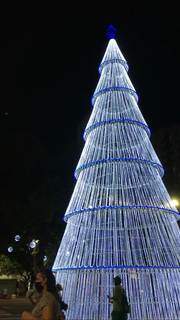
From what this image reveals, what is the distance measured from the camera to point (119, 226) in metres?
12.8

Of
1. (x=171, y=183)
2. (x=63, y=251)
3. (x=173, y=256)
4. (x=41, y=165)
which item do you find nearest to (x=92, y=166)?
(x=63, y=251)

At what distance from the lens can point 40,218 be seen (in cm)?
3023

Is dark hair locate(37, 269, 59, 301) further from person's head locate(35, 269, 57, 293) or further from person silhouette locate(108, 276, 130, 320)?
person silhouette locate(108, 276, 130, 320)

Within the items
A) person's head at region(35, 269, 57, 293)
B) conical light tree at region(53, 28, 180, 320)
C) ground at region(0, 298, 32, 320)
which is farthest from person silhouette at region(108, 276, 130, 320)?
ground at region(0, 298, 32, 320)

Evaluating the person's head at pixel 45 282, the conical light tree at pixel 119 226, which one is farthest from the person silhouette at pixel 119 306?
the person's head at pixel 45 282

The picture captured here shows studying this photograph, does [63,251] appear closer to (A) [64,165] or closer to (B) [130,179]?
(B) [130,179]

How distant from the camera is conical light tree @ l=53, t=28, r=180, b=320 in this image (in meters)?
11.4

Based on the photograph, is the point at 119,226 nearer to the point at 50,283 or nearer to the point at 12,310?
the point at 50,283

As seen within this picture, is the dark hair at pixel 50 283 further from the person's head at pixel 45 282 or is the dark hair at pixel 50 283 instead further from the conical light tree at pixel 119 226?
the conical light tree at pixel 119 226

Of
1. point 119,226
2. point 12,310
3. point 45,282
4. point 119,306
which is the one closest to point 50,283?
point 45,282

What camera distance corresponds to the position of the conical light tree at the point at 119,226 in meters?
11.4

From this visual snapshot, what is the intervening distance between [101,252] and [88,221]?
1218 millimetres

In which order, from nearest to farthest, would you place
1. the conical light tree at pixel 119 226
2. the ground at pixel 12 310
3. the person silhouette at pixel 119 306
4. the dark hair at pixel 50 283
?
the dark hair at pixel 50 283 → the person silhouette at pixel 119 306 → the conical light tree at pixel 119 226 → the ground at pixel 12 310

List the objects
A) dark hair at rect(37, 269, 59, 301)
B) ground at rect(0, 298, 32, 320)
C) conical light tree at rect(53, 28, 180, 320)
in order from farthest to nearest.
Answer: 1. ground at rect(0, 298, 32, 320)
2. conical light tree at rect(53, 28, 180, 320)
3. dark hair at rect(37, 269, 59, 301)
